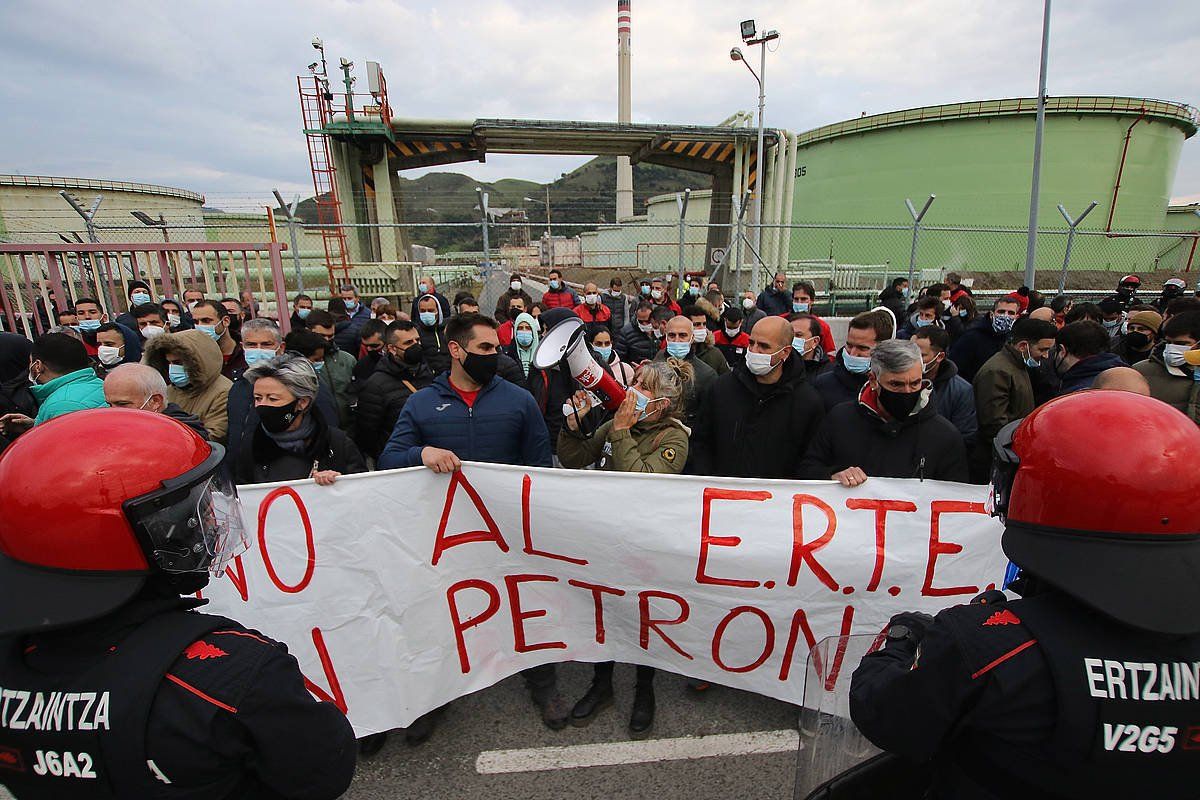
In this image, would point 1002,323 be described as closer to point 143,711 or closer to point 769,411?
point 769,411

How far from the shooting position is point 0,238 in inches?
449

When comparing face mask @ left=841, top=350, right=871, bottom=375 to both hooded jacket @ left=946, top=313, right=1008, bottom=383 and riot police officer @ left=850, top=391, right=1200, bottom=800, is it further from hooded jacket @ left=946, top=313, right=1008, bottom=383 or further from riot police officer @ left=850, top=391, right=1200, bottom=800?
hooded jacket @ left=946, top=313, right=1008, bottom=383

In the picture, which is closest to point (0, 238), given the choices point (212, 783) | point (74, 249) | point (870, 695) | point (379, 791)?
point (74, 249)

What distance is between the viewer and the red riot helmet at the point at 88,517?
1.00m

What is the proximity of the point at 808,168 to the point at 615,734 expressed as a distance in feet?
100

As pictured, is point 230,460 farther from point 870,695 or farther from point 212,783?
point 870,695

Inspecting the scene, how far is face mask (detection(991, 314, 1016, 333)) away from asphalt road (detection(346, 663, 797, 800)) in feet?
15.2

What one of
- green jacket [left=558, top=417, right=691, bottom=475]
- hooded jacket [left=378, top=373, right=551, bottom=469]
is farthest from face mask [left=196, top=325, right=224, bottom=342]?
green jacket [left=558, top=417, right=691, bottom=475]

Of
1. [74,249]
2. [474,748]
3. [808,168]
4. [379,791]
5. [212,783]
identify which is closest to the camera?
[212,783]

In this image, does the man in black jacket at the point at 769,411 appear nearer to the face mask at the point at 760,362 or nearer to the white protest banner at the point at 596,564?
the face mask at the point at 760,362

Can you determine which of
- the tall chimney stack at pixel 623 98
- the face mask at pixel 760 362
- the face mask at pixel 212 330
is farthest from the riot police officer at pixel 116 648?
the tall chimney stack at pixel 623 98

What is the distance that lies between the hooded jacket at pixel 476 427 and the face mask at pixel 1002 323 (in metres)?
4.91

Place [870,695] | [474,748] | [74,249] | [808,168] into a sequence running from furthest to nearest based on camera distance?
[808,168] < [74,249] < [474,748] < [870,695]

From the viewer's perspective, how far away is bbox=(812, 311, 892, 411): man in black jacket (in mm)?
3605
